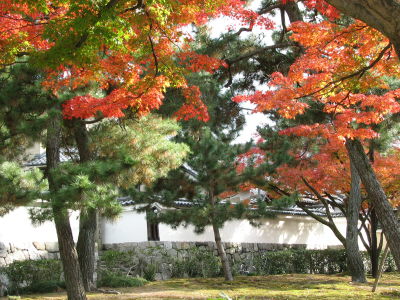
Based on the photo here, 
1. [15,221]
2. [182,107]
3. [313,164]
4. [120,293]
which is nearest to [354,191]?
[313,164]

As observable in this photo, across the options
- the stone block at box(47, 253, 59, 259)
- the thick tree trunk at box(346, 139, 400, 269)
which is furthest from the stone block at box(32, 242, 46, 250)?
the thick tree trunk at box(346, 139, 400, 269)

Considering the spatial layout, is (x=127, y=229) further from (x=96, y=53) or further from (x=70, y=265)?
(x=96, y=53)

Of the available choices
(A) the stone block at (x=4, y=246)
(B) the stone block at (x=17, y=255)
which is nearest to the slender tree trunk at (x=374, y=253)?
(B) the stone block at (x=17, y=255)

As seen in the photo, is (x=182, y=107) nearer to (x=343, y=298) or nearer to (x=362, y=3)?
(x=343, y=298)

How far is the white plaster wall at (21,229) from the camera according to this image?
45.6 feet

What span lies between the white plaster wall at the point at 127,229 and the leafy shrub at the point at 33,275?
18.9 feet

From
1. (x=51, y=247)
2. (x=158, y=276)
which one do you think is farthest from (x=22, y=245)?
(x=158, y=276)

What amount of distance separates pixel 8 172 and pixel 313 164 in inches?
419

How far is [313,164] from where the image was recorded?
1543cm

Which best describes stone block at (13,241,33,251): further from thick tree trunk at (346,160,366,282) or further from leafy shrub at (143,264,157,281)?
thick tree trunk at (346,160,366,282)

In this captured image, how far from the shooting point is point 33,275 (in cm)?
1220

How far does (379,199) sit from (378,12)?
5.44 meters

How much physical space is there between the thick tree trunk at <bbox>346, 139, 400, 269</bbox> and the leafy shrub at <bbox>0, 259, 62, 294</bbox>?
24.7 feet

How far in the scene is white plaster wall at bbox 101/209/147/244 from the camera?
18.3m
